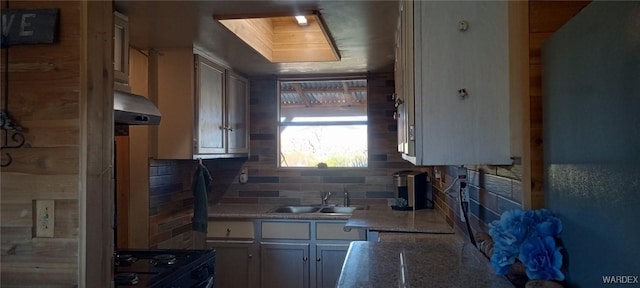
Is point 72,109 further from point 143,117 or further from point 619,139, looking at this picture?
point 619,139

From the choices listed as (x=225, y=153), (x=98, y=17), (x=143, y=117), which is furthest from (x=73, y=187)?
(x=225, y=153)

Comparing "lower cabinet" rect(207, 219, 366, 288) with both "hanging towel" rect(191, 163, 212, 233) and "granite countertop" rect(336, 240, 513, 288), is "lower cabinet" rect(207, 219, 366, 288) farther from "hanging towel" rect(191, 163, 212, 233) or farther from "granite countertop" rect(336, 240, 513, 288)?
"granite countertop" rect(336, 240, 513, 288)

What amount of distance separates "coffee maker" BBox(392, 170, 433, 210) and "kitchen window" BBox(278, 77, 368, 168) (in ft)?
1.99

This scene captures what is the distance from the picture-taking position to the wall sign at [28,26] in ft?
4.75

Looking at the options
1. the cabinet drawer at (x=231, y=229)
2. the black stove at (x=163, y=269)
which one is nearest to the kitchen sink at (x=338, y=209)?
the cabinet drawer at (x=231, y=229)

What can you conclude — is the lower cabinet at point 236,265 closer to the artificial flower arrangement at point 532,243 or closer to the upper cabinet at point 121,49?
the upper cabinet at point 121,49

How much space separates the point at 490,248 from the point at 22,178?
163 centimetres

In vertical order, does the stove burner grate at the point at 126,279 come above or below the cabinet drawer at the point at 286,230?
above

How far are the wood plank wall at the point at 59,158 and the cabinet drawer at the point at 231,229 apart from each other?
200 cm

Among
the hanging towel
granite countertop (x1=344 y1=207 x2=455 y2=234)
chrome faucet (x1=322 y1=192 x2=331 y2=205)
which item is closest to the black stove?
the hanging towel

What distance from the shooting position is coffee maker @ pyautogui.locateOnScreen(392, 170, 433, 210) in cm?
340

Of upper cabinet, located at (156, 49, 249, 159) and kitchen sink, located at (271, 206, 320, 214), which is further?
kitchen sink, located at (271, 206, 320, 214)

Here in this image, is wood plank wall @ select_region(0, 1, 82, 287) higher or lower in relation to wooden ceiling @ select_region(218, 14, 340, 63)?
lower

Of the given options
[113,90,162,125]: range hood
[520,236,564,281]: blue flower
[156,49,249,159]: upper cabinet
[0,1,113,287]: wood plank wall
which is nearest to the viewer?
[520,236,564,281]: blue flower
